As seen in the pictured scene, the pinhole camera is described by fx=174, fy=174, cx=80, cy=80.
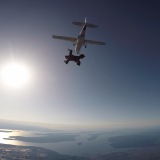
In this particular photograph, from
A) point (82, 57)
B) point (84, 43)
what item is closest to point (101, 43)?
point (84, 43)

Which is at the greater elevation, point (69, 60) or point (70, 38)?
point (70, 38)

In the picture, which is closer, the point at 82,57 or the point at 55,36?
the point at 82,57

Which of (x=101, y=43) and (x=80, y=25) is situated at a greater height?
(x=80, y=25)

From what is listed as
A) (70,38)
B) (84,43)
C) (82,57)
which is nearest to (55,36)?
(70,38)

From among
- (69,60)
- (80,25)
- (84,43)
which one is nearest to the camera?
(69,60)

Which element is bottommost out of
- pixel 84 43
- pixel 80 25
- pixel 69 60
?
pixel 69 60

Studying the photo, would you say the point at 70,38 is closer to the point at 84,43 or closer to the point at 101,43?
the point at 84,43

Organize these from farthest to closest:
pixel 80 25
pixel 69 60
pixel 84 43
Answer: pixel 80 25
pixel 84 43
pixel 69 60

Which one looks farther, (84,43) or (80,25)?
(80,25)

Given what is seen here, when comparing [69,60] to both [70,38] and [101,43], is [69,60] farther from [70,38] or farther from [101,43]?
[101,43]
